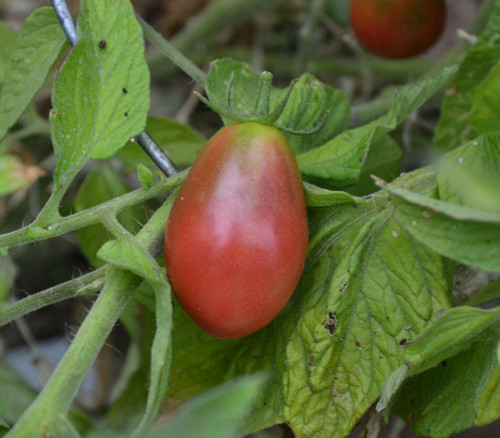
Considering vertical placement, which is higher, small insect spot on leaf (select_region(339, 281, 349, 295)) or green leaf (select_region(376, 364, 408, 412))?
small insect spot on leaf (select_region(339, 281, 349, 295))

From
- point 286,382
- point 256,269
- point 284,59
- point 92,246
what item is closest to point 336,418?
point 286,382

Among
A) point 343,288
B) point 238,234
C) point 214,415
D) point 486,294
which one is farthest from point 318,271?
point 214,415

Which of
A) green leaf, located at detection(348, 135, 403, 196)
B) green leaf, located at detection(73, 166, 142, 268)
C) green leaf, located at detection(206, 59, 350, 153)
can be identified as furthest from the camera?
green leaf, located at detection(73, 166, 142, 268)

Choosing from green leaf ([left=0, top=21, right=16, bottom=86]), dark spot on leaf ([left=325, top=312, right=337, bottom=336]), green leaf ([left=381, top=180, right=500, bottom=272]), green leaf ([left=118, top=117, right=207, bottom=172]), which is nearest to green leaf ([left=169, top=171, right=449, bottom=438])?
dark spot on leaf ([left=325, top=312, right=337, bottom=336])

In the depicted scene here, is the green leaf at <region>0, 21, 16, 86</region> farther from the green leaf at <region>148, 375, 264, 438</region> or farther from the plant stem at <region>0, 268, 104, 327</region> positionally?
the green leaf at <region>148, 375, 264, 438</region>

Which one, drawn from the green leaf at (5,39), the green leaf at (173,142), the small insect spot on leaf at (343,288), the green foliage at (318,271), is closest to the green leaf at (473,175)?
the green foliage at (318,271)

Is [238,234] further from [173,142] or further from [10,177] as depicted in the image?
[173,142]
